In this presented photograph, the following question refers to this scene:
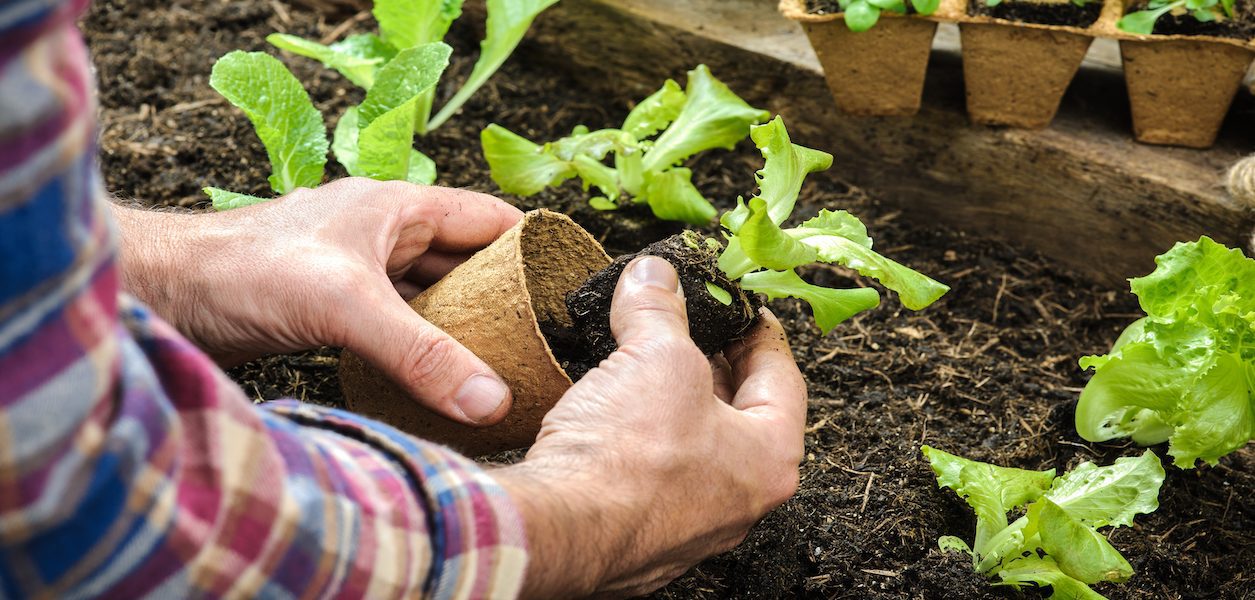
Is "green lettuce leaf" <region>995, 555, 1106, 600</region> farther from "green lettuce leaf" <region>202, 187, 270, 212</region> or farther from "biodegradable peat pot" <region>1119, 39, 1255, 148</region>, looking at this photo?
"green lettuce leaf" <region>202, 187, 270, 212</region>

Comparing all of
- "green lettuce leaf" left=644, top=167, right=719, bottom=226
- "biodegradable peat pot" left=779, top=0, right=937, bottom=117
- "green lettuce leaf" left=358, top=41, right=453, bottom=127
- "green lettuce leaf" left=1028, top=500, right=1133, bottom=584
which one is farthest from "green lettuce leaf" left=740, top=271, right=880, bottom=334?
"biodegradable peat pot" left=779, top=0, right=937, bottom=117

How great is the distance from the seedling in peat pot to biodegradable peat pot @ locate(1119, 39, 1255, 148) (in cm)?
83

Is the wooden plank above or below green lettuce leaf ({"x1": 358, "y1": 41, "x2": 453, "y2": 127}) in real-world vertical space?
below

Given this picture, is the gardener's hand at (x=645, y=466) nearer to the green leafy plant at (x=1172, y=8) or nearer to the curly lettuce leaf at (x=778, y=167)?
the curly lettuce leaf at (x=778, y=167)

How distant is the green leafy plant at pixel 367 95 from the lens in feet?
5.76

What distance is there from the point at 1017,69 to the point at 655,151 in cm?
72

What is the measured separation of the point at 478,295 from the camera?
139 centimetres

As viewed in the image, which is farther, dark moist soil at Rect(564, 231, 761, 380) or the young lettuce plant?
the young lettuce plant

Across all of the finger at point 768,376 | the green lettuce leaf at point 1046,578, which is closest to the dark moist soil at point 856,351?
the green lettuce leaf at point 1046,578

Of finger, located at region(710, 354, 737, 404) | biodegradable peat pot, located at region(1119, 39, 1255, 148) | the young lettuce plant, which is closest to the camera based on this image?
finger, located at region(710, 354, 737, 404)

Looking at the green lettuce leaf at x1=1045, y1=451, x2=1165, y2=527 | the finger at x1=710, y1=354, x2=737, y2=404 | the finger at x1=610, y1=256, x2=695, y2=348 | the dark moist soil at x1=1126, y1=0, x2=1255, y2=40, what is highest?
the dark moist soil at x1=1126, y1=0, x2=1255, y2=40

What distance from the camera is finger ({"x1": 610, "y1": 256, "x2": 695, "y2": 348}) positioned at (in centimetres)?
122

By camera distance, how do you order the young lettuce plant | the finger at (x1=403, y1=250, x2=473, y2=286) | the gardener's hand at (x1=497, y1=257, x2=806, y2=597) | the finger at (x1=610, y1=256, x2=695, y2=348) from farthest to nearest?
the young lettuce plant → the finger at (x1=403, y1=250, x2=473, y2=286) → the finger at (x1=610, y1=256, x2=695, y2=348) → the gardener's hand at (x1=497, y1=257, x2=806, y2=597)

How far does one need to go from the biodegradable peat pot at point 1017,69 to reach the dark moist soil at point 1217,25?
0.50 ft
